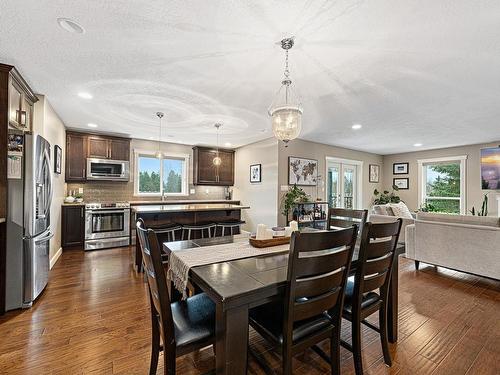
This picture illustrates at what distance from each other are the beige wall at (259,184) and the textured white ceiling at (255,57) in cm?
168

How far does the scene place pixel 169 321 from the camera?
4.23 feet

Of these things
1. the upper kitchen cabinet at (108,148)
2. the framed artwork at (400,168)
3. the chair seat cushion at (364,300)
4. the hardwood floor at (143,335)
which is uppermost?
the upper kitchen cabinet at (108,148)

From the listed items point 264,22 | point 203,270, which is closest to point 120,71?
point 264,22

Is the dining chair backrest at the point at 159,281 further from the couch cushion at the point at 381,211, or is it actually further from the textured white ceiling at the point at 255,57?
the couch cushion at the point at 381,211

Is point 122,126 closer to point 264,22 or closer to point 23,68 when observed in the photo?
point 23,68

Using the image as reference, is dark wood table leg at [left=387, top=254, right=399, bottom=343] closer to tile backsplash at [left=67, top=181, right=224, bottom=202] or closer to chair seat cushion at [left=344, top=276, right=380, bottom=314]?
chair seat cushion at [left=344, top=276, right=380, bottom=314]

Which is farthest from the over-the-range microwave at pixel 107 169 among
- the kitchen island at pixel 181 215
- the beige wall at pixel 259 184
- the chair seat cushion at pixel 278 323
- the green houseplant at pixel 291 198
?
the chair seat cushion at pixel 278 323

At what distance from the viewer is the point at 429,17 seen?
5.49 feet

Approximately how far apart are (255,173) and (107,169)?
10.9ft

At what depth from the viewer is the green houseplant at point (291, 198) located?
17.4 ft

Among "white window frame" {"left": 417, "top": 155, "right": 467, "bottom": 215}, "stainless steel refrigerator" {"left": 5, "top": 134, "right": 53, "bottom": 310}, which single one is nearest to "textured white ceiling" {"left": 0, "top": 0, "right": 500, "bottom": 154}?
"stainless steel refrigerator" {"left": 5, "top": 134, "right": 53, "bottom": 310}

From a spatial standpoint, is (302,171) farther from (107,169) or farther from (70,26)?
(70,26)

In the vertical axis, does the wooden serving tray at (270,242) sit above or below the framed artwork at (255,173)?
below

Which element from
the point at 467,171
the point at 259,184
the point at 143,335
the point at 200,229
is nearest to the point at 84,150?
the point at 200,229
